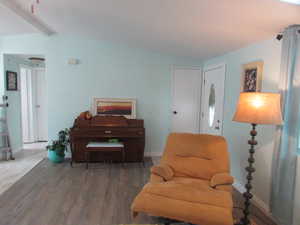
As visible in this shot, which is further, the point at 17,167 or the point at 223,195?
the point at 17,167

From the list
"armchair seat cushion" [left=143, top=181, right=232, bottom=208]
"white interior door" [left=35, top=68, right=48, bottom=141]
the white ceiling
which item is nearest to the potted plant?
"white interior door" [left=35, top=68, right=48, bottom=141]

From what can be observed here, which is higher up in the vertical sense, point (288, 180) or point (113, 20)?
point (113, 20)

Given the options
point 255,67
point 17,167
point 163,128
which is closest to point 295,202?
point 255,67

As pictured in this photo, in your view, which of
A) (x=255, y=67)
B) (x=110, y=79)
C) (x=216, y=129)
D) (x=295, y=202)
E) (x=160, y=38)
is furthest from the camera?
(x=110, y=79)

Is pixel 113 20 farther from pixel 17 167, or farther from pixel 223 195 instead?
pixel 17 167

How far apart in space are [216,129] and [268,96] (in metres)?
1.94

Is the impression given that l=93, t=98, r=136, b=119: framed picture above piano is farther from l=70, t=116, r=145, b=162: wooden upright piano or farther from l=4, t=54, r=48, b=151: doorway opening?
l=4, t=54, r=48, b=151: doorway opening

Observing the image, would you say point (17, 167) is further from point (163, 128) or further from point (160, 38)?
point (160, 38)

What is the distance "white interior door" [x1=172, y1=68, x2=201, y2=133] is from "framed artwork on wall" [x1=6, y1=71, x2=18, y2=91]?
3.39 metres

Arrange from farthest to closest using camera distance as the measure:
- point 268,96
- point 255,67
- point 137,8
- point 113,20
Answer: point 113,20 < point 255,67 < point 137,8 < point 268,96

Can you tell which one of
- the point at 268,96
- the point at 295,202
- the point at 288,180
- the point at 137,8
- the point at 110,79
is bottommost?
the point at 295,202

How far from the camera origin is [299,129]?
2045 millimetres

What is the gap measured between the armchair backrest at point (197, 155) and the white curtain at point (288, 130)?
0.54 m

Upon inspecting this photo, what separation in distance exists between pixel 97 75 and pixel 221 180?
323cm
